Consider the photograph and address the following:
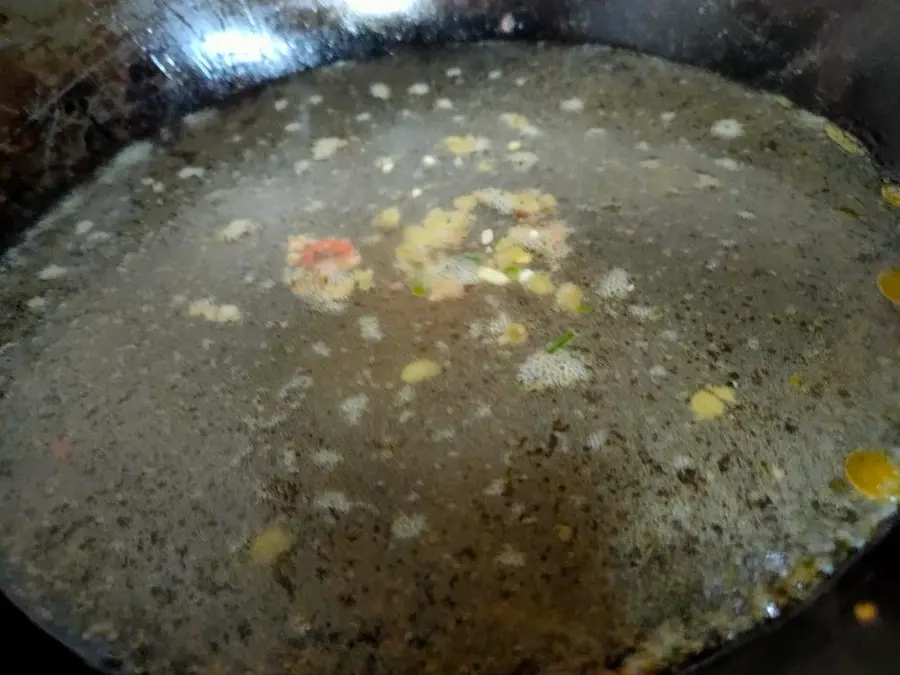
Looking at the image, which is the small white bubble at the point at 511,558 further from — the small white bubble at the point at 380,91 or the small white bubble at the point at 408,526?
the small white bubble at the point at 380,91

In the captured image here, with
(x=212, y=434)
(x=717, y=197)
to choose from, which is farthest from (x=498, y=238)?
(x=212, y=434)

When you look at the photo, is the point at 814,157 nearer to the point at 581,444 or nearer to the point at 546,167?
the point at 546,167

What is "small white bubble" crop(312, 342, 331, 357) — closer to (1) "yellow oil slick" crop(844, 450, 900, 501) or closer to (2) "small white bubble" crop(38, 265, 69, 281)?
(2) "small white bubble" crop(38, 265, 69, 281)

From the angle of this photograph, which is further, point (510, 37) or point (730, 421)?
point (510, 37)

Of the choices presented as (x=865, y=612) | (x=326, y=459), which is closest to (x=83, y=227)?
(x=326, y=459)

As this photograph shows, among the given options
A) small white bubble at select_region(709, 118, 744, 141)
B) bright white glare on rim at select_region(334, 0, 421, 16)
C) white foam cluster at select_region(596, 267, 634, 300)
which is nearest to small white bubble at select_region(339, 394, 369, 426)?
white foam cluster at select_region(596, 267, 634, 300)

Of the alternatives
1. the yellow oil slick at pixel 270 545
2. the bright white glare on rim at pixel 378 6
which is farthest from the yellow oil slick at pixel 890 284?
the bright white glare on rim at pixel 378 6
